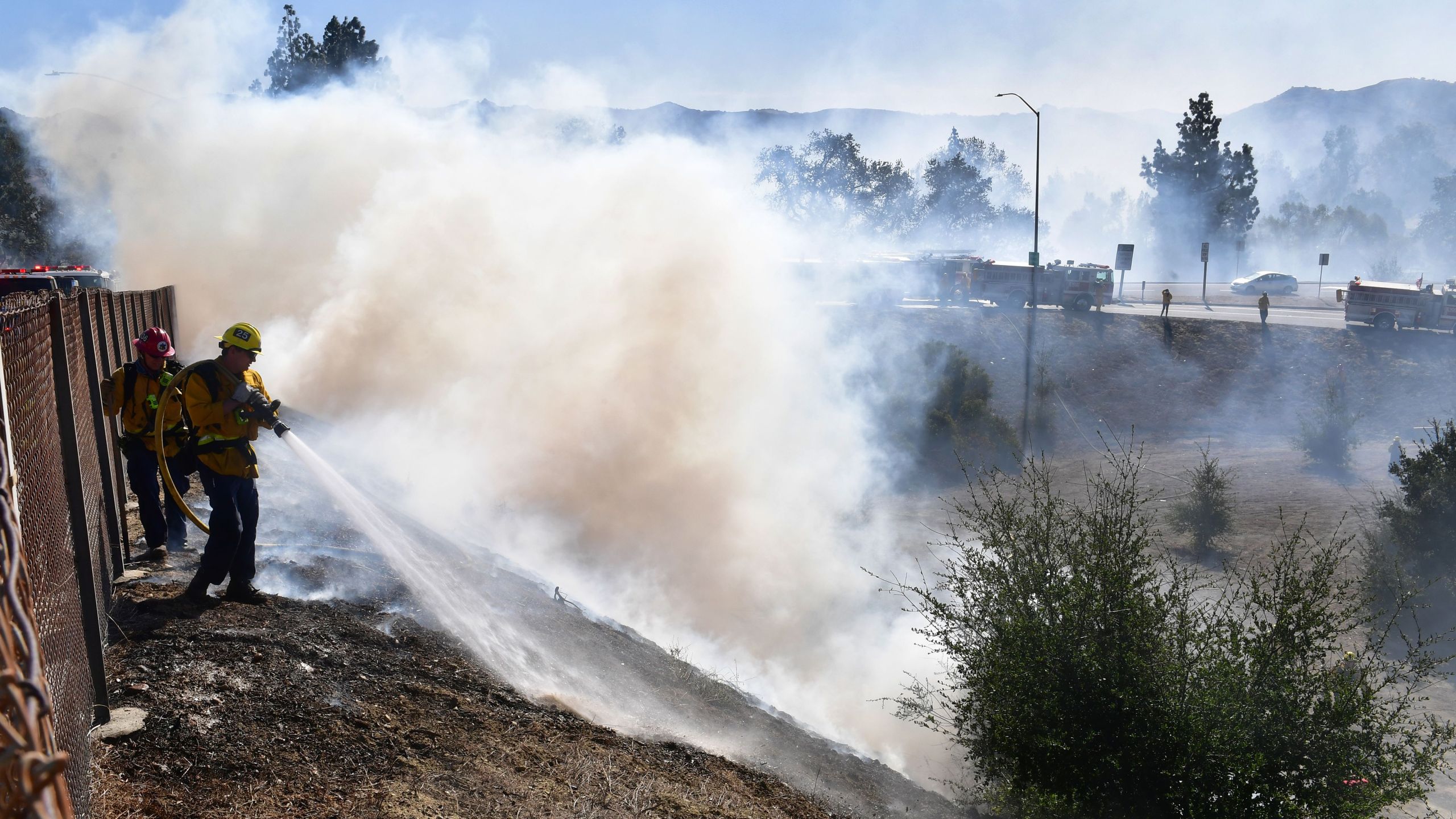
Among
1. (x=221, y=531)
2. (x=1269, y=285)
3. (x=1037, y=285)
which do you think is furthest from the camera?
(x=1269, y=285)

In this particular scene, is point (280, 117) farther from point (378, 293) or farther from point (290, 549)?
point (290, 549)

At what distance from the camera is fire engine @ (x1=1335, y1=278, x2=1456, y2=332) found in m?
28.8

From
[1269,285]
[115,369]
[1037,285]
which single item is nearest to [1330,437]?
[1037,285]

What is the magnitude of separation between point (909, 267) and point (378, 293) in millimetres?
22010

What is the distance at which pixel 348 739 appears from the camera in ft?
14.7

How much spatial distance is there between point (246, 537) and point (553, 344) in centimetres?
1086

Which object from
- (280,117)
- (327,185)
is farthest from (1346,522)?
(280,117)

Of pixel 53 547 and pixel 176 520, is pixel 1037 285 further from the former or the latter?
pixel 53 547

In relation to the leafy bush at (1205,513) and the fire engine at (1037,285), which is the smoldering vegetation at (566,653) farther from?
the fire engine at (1037,285)

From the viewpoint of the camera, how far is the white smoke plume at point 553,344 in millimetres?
12688

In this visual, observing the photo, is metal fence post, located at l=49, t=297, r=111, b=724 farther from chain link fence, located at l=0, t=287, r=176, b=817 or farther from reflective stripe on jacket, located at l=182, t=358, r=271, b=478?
reflective stripe on jacket, located at l=182, t=358, r=271, b=478

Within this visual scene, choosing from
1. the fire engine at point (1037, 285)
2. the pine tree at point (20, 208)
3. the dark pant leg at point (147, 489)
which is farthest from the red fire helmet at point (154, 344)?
the pine tree at point (20, 208)

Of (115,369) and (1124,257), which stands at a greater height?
(1124,257)

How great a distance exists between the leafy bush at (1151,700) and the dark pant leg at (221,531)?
462 centimetres
